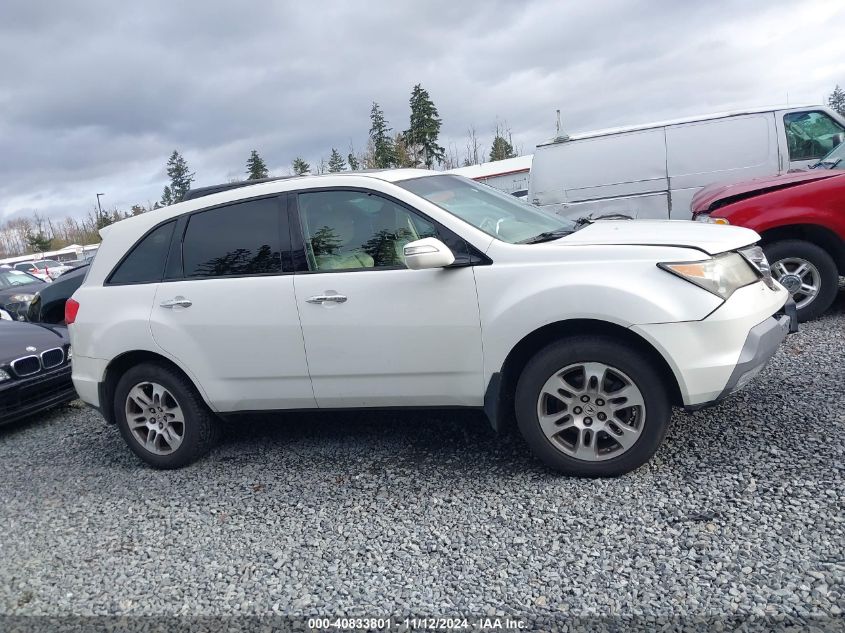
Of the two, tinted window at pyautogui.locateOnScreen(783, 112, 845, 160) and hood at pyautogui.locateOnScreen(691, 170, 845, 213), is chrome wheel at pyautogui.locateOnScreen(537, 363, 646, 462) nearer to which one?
hood at pyautogui.locateOnScreen(691, 170, 845, 213)

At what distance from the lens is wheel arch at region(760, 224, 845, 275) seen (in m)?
5.81

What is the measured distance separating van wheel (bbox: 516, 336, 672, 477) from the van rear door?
20.8ft

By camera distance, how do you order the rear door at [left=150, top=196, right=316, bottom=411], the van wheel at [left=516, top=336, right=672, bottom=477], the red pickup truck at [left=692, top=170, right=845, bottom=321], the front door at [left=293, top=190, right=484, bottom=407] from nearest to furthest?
1. the van wheel at [left=516, top=336, right=672, bottom=477]
2. the front door at [left=293, top=190, right=484, bottom=407]
3. the rear door at [left=150, top=196, right=316, bottom=411]
4. the red pickup truck at [left=692, top=170, right=845, bottom=321]

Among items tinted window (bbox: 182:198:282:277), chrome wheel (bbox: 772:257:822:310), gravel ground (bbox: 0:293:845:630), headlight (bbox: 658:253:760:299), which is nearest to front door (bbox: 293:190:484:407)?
tinted window (bbox: 182:198:282:277)

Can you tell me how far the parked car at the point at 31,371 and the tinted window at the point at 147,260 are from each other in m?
2.15

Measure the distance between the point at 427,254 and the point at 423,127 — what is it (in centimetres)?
4227

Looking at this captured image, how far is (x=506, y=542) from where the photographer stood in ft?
10.3

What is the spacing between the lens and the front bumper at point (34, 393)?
19.4ft

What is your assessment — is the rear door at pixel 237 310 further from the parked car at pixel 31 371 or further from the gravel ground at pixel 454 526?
the parked car at pixel 31 371

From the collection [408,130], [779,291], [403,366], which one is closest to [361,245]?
[403,366]

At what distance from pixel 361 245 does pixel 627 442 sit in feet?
6.08

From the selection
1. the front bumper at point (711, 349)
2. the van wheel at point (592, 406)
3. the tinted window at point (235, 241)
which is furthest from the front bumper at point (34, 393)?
the front bumper at point (711, 349)

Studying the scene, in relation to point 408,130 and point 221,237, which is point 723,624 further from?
point 408,130

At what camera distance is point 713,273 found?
11.1 ft
